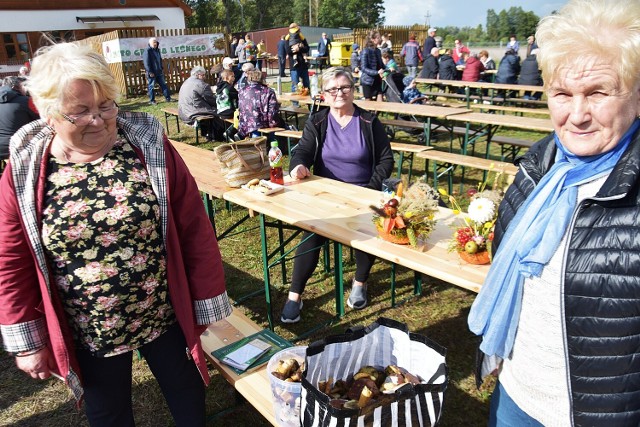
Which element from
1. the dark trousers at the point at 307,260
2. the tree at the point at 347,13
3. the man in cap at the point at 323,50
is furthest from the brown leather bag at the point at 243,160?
the tree at the point at 347,13

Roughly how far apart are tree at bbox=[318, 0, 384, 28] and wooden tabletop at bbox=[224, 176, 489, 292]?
206ft

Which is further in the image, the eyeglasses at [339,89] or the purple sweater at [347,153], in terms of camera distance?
the purple sweater at [347,153]

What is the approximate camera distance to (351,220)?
8.78 feet

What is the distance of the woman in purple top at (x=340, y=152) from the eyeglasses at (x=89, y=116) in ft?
6.00

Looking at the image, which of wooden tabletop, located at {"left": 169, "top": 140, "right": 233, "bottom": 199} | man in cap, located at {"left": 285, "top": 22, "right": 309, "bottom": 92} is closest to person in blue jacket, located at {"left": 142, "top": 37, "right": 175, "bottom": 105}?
man in cap, located at {"left": 285, "top": 22, "right": 309, "bottom": 92}

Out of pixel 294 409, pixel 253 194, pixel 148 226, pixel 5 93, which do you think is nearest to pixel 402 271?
pixel 253 194

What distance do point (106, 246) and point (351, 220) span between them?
1.43 m

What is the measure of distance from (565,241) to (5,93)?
633 centimetres

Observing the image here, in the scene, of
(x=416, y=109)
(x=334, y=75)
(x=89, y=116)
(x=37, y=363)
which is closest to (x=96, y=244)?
(x=89, y=116)

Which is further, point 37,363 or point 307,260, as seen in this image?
point 307,260

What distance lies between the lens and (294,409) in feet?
5.63

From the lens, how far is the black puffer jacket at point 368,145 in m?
3.34

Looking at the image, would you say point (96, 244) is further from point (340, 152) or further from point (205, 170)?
point (205, 170)

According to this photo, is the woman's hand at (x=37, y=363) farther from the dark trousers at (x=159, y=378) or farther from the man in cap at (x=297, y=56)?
the man in cap at (x=297, y=56)
